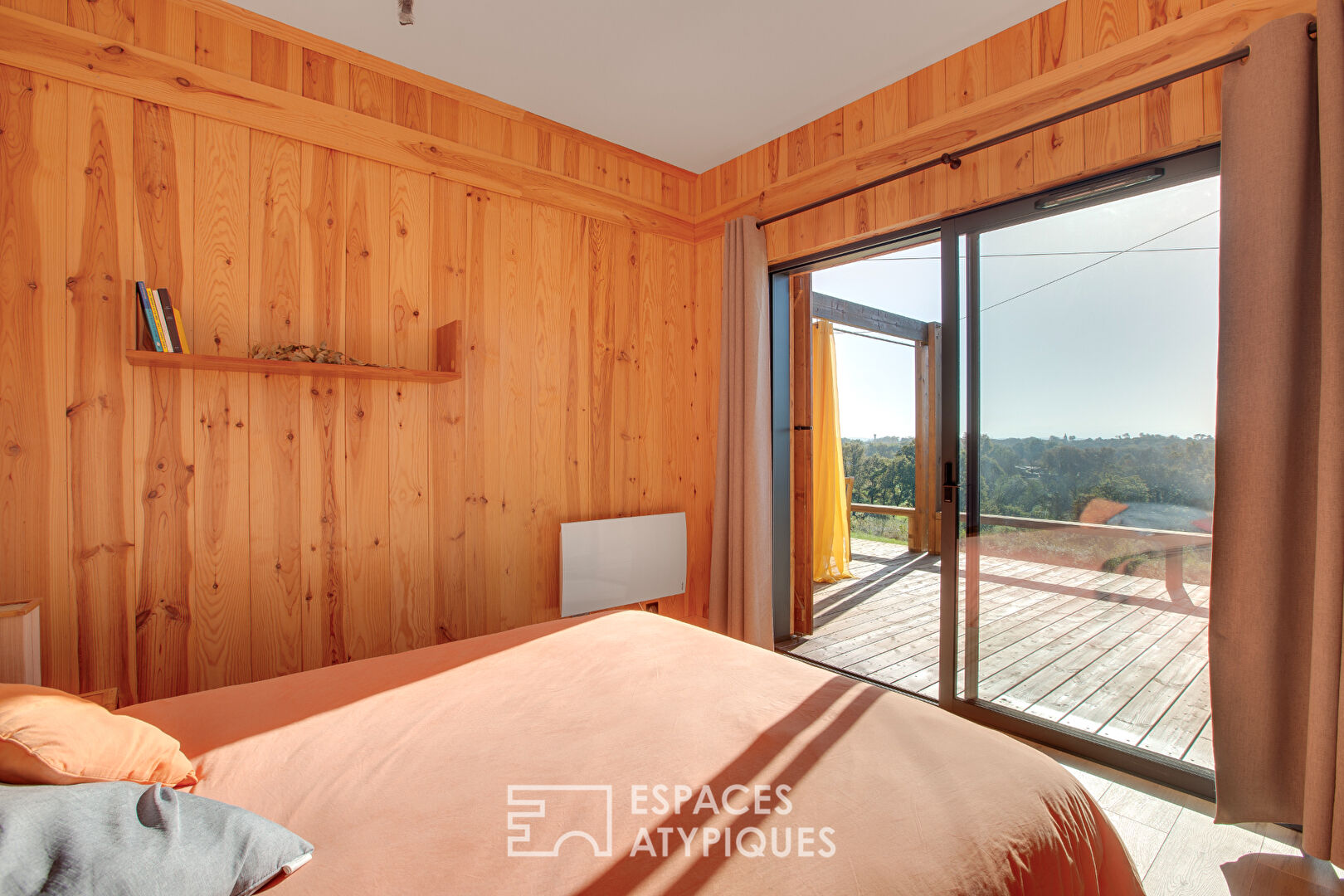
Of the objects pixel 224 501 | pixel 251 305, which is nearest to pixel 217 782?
pixel 224 501

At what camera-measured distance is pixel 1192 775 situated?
1981 millimetres

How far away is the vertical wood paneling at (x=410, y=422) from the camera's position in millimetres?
2574

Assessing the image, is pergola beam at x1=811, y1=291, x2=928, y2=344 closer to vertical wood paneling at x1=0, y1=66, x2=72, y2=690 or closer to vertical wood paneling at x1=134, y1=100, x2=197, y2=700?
vertical wood paneling at x1=134, y1=100, x2=197, y2=700

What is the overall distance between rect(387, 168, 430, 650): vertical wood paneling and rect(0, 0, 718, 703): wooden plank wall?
1cm

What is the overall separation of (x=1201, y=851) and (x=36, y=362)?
3733 millimetres

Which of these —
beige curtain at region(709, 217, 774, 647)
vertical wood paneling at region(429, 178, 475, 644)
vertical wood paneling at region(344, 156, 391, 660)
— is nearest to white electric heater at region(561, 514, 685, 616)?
beige curtain at region(709, 217, 774, 647)

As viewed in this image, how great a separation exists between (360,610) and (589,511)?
1.15m

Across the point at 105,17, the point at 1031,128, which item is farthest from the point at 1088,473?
the point at 105,17

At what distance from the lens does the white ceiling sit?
2.26m

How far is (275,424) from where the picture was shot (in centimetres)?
231

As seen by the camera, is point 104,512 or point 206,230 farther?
point 206,230

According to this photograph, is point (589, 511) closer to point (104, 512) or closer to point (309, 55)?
point (104, 512)

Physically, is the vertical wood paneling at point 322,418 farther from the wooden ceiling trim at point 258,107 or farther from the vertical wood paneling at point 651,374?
the vertical wood paneling at point 651,374

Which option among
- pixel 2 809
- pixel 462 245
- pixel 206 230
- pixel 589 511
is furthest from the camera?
pixel 589 511
